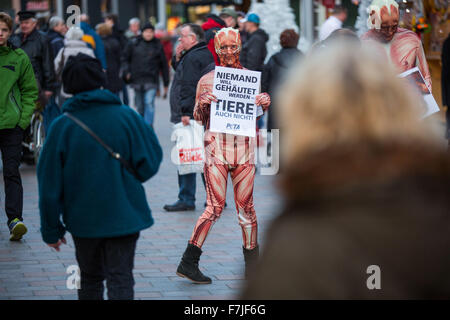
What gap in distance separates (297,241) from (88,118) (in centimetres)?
265

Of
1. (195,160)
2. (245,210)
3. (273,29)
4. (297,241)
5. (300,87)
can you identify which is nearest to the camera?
(297,241)

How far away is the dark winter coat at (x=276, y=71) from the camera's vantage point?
11734 mm

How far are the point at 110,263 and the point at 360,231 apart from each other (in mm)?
2618

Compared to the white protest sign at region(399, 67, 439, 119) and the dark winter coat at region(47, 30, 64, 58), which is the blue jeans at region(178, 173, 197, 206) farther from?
the dark winter coat at region(47, 30, 64, 58)

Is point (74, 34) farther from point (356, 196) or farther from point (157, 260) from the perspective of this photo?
point (356, 196)

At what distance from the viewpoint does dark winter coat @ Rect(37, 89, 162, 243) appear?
13.9ft

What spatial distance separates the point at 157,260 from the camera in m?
7.05

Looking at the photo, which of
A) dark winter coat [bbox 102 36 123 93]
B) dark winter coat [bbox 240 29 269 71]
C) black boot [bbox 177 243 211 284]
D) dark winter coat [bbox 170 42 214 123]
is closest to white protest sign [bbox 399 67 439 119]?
black boot [bbox 177 243 211 284]

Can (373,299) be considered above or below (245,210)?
above

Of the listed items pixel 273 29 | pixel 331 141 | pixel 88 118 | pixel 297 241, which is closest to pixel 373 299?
pixel 297 241

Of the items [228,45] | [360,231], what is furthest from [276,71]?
[360,231]

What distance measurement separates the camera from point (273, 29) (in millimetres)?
21500

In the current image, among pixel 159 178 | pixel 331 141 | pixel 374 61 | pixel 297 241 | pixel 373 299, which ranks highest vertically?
pixel 374 61
